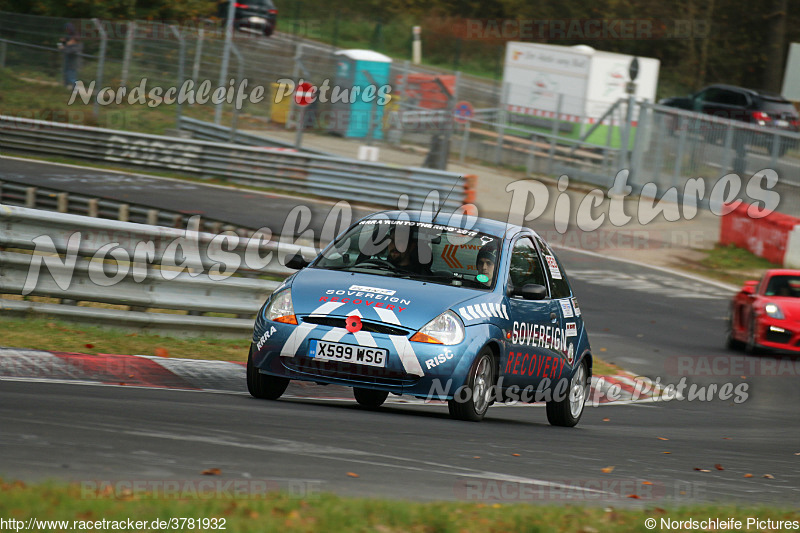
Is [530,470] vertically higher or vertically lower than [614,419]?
higher

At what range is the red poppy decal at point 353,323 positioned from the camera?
8219 mm

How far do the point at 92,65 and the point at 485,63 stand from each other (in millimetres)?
24466

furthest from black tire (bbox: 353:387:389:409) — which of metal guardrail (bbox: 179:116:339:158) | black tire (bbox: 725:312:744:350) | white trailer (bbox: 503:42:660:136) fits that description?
white trailer (bbox: 503:42:660:136)

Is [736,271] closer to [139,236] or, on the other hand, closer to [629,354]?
[629,354]

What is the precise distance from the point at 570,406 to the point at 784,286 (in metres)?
8.32

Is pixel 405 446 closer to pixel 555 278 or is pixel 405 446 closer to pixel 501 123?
pixel 555 278

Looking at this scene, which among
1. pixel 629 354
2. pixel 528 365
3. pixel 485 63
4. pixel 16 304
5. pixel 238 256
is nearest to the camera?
pixel 528 365

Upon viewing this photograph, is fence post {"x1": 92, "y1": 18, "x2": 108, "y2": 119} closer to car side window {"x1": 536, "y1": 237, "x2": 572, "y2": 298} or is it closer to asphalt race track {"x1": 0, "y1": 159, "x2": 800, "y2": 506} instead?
asphalt race track {"x1": 0, "y1": 159, "x2": 800, "y2": 506}

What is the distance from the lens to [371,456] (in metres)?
6.49

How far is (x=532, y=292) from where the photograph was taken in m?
9.09

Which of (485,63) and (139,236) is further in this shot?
(485,63)

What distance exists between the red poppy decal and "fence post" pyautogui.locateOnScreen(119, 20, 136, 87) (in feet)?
70.0

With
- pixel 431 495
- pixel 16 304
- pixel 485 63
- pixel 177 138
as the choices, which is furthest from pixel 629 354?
pixel 485 63

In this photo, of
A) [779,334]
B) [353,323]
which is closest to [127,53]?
[779,334]
